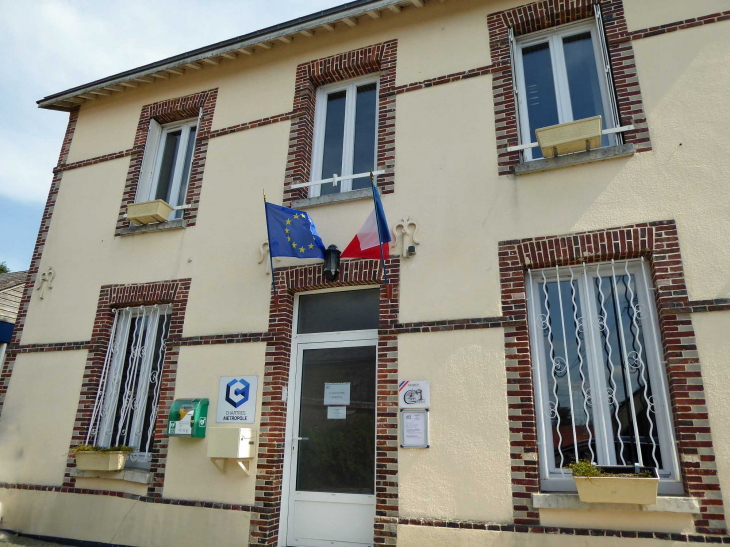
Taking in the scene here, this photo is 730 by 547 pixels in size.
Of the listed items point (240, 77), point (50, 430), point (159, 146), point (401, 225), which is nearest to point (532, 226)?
point (401, 225)

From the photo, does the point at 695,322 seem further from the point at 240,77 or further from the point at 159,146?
the point at 159,146

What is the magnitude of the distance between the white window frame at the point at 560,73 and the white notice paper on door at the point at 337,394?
3150 mm

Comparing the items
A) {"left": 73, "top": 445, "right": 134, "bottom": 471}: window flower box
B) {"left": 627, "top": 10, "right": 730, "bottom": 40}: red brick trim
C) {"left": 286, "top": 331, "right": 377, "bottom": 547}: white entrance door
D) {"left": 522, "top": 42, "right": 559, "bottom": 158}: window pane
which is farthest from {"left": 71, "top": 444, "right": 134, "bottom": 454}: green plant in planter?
{"left": 627, "top": 10, "right": 730, "bottom": 40}: red brick trim

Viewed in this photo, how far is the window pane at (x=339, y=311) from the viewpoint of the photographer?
611 cm

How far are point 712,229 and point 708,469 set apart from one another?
6.78 ft

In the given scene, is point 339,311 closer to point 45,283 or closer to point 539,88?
point 539,88

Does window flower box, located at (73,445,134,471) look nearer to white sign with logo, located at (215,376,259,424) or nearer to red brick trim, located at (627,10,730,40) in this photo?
white sign with logo, located at (215,376,259,424)

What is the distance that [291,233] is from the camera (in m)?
6.01

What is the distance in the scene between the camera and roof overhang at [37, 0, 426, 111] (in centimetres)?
699

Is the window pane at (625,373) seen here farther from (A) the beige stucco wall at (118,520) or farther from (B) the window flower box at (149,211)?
(B) the window flower box at (149,211)

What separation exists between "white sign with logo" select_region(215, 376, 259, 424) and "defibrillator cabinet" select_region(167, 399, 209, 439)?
0.17 meters

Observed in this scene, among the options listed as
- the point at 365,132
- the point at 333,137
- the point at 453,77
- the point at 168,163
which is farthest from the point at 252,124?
the point at 453,77

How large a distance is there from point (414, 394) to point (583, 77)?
13.0 feet

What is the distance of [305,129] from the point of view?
23.3ft
